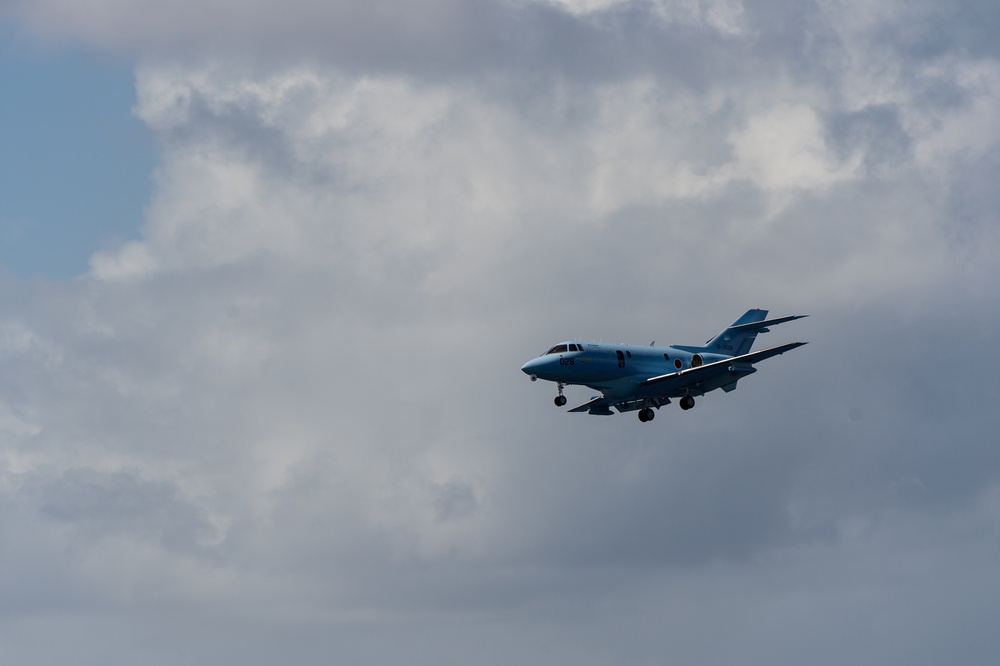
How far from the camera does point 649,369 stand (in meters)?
93.7

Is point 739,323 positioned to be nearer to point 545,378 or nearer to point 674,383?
point 674,383

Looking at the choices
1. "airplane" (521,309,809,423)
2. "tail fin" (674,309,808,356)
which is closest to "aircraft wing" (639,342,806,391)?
"airplane" (521,309,809,423)

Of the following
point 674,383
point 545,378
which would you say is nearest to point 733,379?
point 674,383

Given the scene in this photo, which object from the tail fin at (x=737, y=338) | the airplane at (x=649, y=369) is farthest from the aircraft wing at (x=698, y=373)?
the tail fin at (x=737, y=338)

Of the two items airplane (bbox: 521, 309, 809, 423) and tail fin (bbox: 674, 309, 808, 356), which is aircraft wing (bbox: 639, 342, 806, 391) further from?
tail fin (bbox: 674, 309, 808, 356)

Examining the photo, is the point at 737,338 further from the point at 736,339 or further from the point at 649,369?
the point at 649,369

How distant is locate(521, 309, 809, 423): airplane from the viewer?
290 feet

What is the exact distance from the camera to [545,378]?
3465 inches

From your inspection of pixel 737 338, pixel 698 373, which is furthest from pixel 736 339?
pixel 698 373

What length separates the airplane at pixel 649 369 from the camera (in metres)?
88.4

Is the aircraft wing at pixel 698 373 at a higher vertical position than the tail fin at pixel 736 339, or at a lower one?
lower

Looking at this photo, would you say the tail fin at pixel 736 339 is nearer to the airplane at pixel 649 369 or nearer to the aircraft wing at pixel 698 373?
the airplane at pixel 649 369

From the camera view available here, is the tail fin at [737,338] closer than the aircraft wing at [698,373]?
No

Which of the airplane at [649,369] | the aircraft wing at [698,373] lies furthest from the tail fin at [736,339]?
the aircraft wing at [698,373]
